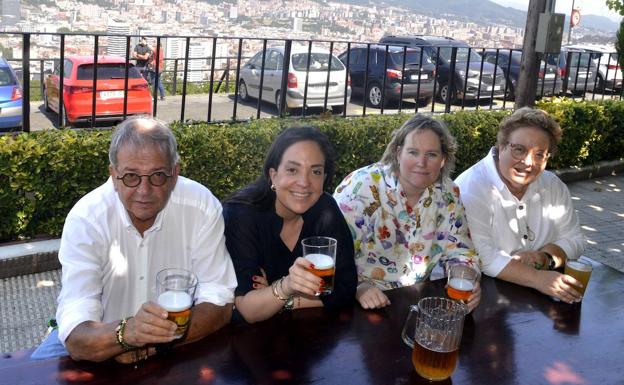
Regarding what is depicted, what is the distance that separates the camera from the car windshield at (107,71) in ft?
26.3

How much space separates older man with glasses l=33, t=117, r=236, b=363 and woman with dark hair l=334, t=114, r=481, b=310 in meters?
0.77

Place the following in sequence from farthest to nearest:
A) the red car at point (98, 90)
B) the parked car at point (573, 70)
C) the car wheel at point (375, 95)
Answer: the car wheel at point (375, 95) → the parked car at point (573, 70) → the red car at point (98, 90)

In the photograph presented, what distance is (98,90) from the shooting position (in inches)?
312

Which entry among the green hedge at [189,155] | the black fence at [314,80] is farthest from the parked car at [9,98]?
the green hedge at [189,155]

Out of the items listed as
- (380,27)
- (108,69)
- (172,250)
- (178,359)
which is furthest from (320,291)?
(380,27)

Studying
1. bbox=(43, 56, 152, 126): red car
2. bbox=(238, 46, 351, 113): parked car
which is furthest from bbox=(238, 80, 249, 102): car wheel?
bbox=(43, 56, 152, 126): red car

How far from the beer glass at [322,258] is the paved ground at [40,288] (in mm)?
2219

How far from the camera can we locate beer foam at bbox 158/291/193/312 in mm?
1573

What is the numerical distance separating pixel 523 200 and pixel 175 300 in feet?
6.40

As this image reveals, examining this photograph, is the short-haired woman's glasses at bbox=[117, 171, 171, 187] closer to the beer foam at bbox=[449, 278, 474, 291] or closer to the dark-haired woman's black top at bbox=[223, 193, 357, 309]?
the dark-haired woman's black top at bbox=[223, 193, 357, 309]

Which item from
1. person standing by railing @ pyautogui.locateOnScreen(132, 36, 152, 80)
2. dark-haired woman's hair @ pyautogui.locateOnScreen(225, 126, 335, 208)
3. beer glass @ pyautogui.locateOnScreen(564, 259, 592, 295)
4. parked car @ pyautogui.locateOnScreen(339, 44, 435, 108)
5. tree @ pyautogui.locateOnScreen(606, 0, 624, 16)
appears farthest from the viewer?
parked car @ pyautogui.locateOnScreen(339, 44, 435, 108)

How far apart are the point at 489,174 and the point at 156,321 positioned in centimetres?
191

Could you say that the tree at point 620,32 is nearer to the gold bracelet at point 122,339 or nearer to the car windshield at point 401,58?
the car windshield at point 401,58

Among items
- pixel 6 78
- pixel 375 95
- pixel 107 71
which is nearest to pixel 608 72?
pixel 375 95
